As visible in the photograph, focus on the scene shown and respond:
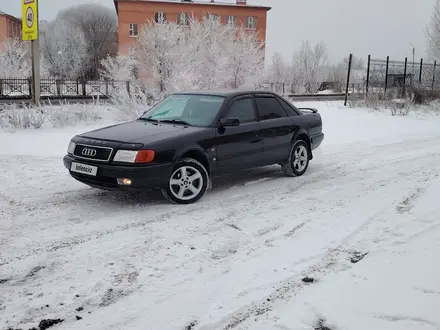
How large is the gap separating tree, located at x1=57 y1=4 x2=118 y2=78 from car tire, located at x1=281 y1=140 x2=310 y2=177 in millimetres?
52706

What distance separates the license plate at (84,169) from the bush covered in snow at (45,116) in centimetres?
665

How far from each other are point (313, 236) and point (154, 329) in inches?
90.6

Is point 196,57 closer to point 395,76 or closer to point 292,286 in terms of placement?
point 395,76

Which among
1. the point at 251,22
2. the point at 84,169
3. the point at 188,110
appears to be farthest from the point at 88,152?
the point at 251,22

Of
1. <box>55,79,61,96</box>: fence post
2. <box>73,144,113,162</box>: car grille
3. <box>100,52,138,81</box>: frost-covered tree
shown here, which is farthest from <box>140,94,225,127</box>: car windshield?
<box>55,79,61,96</box>: fence post

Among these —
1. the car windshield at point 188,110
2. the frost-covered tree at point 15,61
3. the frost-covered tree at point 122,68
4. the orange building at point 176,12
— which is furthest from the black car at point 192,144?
the orange building at point 176,12

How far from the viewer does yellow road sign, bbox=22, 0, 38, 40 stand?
45.9 feet

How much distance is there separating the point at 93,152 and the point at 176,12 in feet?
180

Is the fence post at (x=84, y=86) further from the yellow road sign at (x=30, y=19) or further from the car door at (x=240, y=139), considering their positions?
the car door at (x=240, y=139)

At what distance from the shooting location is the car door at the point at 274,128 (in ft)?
23.7

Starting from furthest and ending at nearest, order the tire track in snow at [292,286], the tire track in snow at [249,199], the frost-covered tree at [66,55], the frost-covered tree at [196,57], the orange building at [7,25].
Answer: the orange building at [7,25] → the frost-covered tree at [66,55] → the frost-covered tree at [196,57] → the tire track in snow at [249,199] → the tire track in snow at [292,286]

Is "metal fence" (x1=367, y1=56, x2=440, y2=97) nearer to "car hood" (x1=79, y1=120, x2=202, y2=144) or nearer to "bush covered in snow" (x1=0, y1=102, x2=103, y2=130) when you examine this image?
"bush covered in snow" (x1=0, y1=102, x2=103, y2=130)

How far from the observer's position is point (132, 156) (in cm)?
552

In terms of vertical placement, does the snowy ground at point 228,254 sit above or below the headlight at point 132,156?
below
